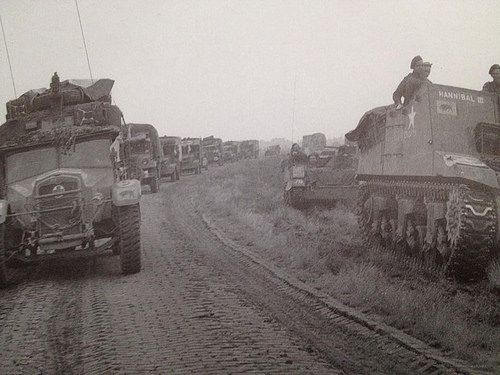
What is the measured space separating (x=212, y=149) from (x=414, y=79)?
1478 inches

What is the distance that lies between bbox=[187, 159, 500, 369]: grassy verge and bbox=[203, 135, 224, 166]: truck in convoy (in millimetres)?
30176

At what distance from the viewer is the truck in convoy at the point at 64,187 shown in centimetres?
820

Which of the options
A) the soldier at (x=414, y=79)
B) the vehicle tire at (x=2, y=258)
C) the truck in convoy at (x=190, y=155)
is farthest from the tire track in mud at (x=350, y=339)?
the truck in convoy at (x=190, y=155)

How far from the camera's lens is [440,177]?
8133 mm

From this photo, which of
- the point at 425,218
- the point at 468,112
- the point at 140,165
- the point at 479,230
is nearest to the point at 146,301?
the point at 479,230

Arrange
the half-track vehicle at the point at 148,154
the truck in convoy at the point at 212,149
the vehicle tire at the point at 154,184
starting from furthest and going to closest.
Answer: the truck in convoy at the point at 212,149
the vehicle tire at the point at 154,184
the half-track vehicle at the point at 148,154

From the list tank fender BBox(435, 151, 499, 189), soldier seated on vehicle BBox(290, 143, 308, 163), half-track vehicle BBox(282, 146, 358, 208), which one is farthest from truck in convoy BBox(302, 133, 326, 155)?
tank fender BBox(435, 151, 499, 189)

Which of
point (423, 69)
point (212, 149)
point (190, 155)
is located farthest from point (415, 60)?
point (212, 149)

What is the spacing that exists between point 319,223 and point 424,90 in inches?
215

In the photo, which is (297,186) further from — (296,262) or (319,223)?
(296,262)

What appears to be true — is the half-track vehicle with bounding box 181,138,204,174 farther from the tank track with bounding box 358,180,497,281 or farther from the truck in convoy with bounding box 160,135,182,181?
the tank track with bounding box 358,180,497,281

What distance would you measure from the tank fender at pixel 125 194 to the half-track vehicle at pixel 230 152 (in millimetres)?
43902

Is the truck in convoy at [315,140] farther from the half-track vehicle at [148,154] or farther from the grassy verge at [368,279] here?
the grassy verge at [368,279]

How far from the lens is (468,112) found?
900cm
